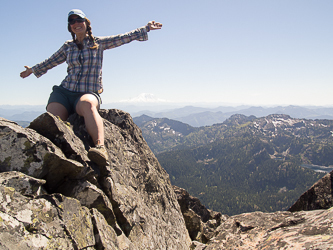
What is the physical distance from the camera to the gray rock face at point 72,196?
4.68 metres

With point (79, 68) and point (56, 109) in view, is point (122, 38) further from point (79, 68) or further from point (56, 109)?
point (56, 109)

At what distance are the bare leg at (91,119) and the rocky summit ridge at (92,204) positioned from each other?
0.75m

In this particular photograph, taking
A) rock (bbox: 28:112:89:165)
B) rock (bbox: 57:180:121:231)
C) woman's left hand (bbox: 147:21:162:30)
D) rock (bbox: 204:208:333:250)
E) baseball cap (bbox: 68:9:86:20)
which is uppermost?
woman's left hand (bbox: 147:21:162:30)

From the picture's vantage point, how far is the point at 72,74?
9008mm

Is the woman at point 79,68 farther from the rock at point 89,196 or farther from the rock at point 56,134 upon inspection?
the rock at point 89,196

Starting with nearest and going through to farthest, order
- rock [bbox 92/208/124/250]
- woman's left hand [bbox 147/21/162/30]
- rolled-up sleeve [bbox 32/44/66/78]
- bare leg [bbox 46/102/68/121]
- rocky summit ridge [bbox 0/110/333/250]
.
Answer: rocky summit ridge [bbox 0/110/333/250] → rock [bbox 92/208/124/250] → bare leg [bbox 46/102/68/121] → rolled-up sleeve [bbox 32/44/66/78] → woman's left hand [bbox 147/21/162/30]

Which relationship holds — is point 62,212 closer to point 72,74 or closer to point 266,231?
point 72,74

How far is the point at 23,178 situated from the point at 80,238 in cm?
230

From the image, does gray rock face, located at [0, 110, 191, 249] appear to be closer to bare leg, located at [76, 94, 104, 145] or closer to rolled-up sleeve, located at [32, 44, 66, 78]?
bare leg, located at [76, 94, 104, 145]

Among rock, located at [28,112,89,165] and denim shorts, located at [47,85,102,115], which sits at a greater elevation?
denim shorts, located at [47,85,102,115]

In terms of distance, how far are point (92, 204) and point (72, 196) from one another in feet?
2.57

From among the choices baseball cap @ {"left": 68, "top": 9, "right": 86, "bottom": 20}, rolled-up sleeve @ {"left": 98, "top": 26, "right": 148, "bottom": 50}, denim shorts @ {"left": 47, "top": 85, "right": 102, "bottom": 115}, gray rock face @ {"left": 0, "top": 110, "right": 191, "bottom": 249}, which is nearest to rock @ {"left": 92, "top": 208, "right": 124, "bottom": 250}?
gray rock face @ {"left": 0, "top": 110, "right": 191, "bottom": 249}

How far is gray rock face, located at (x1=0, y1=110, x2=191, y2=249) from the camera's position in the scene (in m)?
4.68

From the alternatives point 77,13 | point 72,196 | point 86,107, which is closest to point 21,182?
point 72,196
